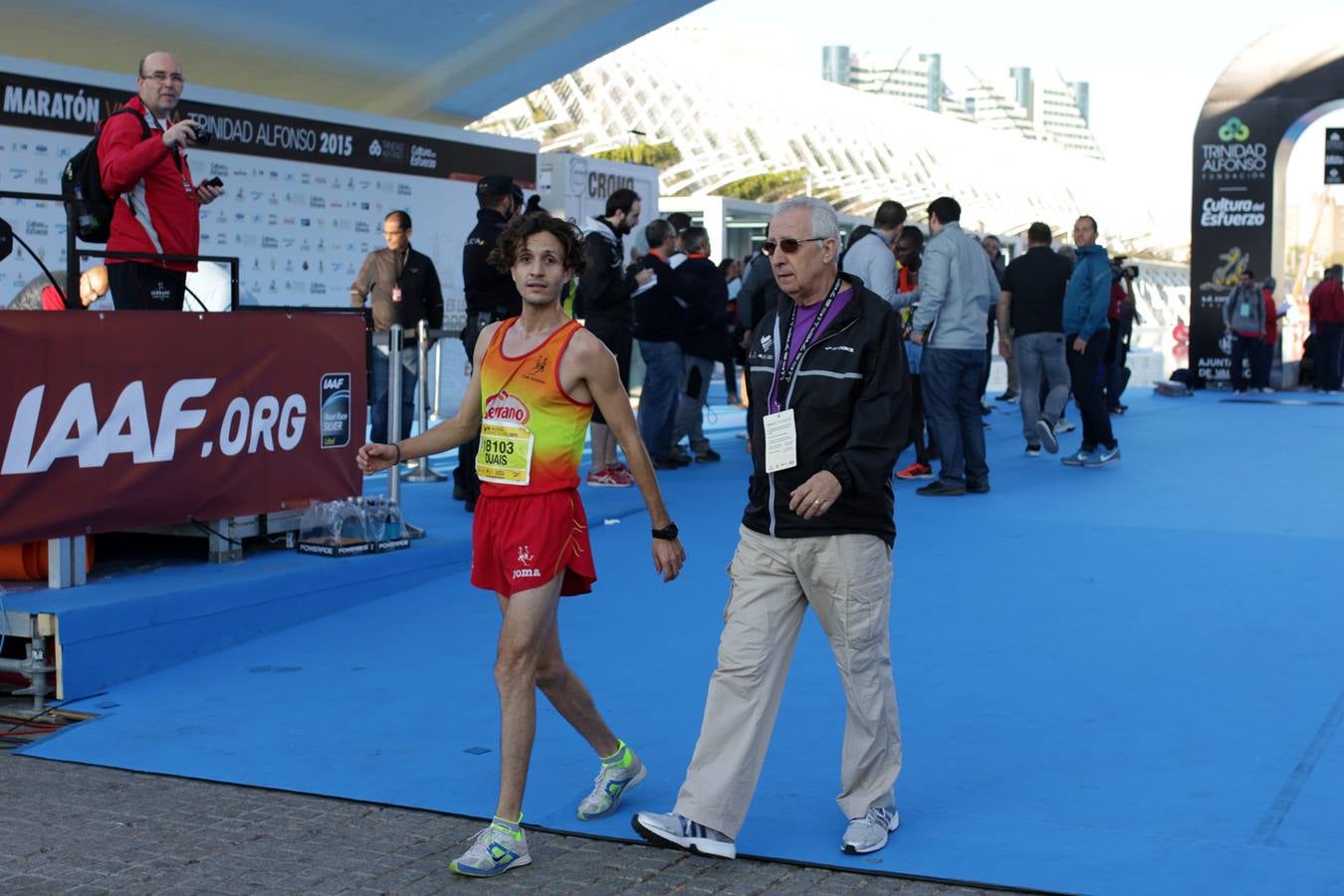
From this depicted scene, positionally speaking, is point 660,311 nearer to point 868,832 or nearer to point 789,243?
point 789,243

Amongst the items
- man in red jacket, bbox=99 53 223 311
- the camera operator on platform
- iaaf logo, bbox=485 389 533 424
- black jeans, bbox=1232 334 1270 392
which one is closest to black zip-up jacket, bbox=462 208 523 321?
the camera operator on platform

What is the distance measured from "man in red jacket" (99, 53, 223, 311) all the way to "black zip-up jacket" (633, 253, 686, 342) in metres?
4.50

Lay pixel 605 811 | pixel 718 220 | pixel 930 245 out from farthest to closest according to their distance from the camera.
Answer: pixel 718 220
pixel 930 245
pixel 605 811

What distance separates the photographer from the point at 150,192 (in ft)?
22.6

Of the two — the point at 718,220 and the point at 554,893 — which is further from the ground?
the point at 718,220

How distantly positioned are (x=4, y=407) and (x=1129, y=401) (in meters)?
17.1

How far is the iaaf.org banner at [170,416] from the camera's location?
5961 millimetres

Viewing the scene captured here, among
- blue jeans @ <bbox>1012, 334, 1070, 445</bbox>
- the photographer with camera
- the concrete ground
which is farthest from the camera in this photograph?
the photographer with camera

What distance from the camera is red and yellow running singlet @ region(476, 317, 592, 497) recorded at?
4.16 metres

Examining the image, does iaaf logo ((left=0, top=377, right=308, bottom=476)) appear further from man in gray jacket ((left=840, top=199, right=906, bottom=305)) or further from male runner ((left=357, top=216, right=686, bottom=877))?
man in gray jacket ((left=840, top=199, right=906, bottom=305))

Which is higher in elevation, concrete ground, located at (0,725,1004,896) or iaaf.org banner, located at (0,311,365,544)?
iaaf.org banner, located at (0,311,365,544)

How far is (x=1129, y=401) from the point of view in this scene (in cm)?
2070

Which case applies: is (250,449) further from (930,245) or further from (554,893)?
(930,245)

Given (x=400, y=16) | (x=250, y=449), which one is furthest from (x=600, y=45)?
(x=250, y=449)
